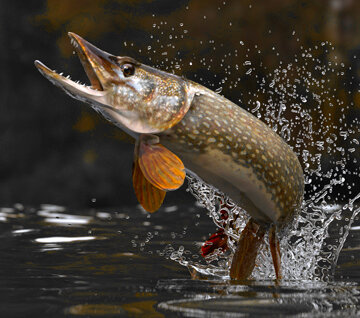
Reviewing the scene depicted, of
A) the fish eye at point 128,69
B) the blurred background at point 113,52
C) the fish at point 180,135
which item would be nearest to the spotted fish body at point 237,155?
the fish at point 180,135

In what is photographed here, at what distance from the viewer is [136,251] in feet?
14.1

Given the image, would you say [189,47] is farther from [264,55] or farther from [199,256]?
[199,256]

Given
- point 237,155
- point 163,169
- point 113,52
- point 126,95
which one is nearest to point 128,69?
point 126,95

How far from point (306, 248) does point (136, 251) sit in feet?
3.62

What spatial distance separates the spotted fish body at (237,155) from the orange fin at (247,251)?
0.08 metres

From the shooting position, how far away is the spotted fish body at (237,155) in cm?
286

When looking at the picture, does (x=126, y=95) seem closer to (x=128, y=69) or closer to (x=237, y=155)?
(x=128, y=69)

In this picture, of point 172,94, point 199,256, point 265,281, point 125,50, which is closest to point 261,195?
point 265,281

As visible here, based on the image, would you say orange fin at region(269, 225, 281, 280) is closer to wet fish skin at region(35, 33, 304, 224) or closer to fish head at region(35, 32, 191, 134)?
wet fish skin at region(35, 33, 304, 224)

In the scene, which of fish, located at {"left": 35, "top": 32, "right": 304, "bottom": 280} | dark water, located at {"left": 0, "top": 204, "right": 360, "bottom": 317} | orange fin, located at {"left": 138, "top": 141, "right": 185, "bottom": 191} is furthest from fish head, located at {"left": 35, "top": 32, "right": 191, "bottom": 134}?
dark water, located at {"left": 0, "top": 204, "right": 360, "bottom": 317}

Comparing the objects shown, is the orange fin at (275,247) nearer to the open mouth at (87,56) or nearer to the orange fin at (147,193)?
the orange fin at (147,193)

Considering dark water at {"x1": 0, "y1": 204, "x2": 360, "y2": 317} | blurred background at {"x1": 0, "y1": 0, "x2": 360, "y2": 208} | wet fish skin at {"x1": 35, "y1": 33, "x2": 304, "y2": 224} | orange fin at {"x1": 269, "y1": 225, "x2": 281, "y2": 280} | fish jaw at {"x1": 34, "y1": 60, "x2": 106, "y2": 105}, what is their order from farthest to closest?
1. blurred background at {"x1": 0, "y1": 0, "x2": 360, "y2": 208}
2. orange fin at {"x1": 269, "y1": 225, "x2": 281, "y2": 280}
3. wet fish skin at {"x1": 35, "y1": 33, "x2": 304, "y2": 224}
4. fish jaw at {"x1": 34, "y1": 60, "x2": 106, "y2": 105}
5. dark water at {"x1": 0, "y1": 204, "x2": 360, "y2": 317}

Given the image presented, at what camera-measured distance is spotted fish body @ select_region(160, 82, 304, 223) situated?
286cm

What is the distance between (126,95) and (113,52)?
7368 millimetres
